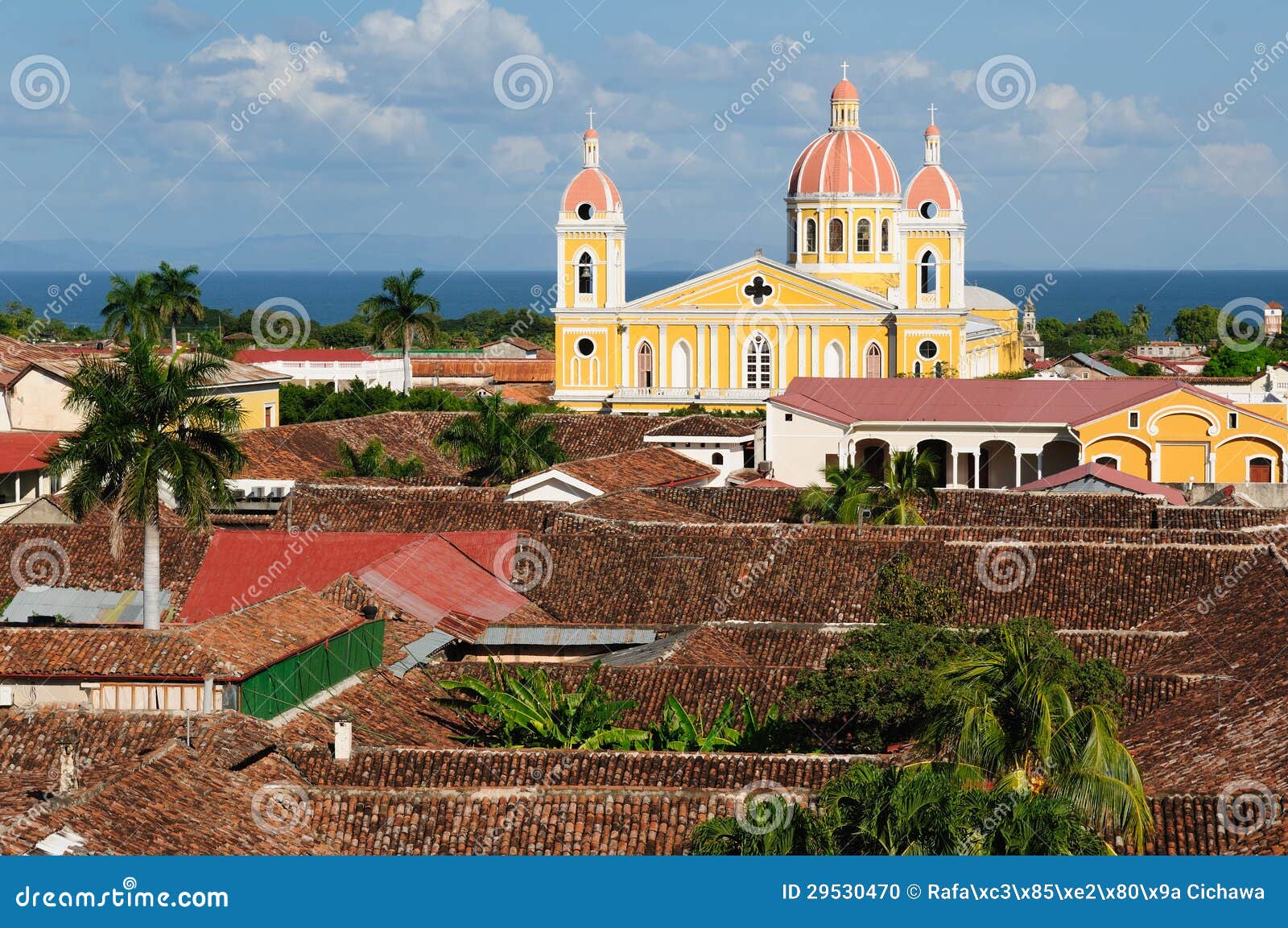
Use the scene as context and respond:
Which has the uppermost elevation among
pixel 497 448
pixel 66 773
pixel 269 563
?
pixel 497 448

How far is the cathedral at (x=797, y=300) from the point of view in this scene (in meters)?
68.2

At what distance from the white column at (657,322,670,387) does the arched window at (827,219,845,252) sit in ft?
23.9

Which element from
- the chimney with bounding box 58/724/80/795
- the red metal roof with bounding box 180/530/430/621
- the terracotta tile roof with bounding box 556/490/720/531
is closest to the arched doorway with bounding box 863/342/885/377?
the terracotta tile roof with bounding box 556/490/720/531

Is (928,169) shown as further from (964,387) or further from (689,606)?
(689,606)

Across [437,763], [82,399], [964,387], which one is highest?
[964,387]

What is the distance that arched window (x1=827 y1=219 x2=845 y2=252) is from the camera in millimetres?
72500

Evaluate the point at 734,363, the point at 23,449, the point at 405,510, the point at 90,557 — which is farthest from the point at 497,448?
the point at 734,363

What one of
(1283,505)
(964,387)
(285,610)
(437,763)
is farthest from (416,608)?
(964,387)

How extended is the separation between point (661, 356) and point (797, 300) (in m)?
5.34

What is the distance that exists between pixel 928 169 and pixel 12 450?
3724cm

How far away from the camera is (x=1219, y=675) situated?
22.9 meters

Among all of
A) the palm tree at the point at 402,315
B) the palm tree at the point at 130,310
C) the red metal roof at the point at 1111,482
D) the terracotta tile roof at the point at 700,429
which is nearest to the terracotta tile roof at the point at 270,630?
the red metal roof at the point at 1111,482

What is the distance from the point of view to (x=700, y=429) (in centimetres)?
5097

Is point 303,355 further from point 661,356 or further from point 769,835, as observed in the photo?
point 769,835
